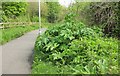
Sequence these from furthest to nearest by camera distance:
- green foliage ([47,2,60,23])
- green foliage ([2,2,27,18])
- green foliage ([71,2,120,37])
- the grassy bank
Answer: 1. green foliage ([2,2,27,18])
2. green foliage ([47,2,60,23])
3. green foliage ([71,2,120,37])
4. the grassy bank

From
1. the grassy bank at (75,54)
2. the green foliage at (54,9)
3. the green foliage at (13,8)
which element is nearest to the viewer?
the grassy bank at (75,54)

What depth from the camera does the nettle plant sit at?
23.1 feet

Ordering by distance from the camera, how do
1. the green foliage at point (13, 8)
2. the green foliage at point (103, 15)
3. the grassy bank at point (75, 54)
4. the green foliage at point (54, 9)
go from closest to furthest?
the grassy bank at point (75, 54)
the green foliage at point (103, 15)
the green foliage at point (54, 9)
the green foliage at point (13, 8)

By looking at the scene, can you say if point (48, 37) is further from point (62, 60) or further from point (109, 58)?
point (109, 58)

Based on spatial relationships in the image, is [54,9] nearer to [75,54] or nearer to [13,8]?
[13,8]

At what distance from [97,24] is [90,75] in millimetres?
7264

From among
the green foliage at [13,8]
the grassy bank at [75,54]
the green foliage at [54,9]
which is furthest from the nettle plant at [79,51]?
the green foliage at [13,8]

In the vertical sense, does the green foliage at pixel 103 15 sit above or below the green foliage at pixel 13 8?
above

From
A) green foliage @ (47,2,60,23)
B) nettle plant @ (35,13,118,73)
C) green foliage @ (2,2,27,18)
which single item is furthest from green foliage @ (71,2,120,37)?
green foliage @ (2,2,27,18)

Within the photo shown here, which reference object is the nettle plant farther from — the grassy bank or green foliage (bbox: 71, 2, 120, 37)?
green foliage (bbox: 71, 2, 120, 37)

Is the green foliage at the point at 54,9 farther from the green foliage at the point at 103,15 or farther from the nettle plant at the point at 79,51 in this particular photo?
the nettle plant at the point at 79,51

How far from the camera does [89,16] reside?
14070 millimetres

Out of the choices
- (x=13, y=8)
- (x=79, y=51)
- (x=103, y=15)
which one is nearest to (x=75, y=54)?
(x=79, y=51)

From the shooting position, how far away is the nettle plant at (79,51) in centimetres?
705
